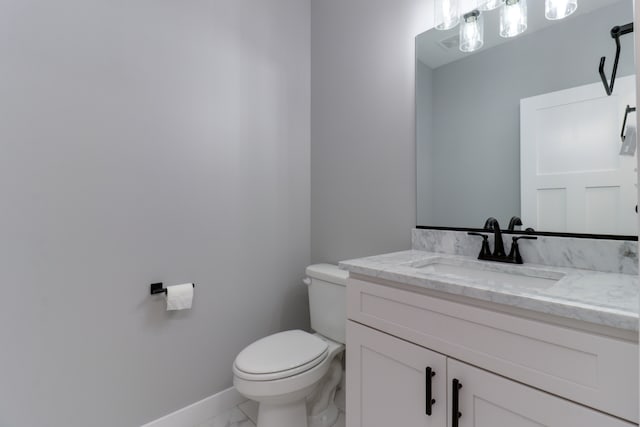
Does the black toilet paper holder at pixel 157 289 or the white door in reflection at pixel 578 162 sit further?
the black toilet paper holder at pixel 157 289

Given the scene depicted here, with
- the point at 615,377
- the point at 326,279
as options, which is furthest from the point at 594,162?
Answer: the point at 326,279

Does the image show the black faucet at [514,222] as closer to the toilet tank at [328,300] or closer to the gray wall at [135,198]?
the toilet tank at [328,300]

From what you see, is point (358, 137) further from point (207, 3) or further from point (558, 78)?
point (207, 3)

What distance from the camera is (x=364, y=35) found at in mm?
1665

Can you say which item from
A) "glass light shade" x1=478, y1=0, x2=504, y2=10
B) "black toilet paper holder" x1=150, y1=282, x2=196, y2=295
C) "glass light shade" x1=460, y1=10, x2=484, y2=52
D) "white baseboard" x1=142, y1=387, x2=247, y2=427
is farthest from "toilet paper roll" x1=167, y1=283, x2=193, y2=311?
"glass light shade" x1=478, y1=0, x2=504, y2=10

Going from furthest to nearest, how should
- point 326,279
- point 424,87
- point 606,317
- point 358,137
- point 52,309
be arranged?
point 358,137, point 326,279, point 424,87, point 52,309, point 606,317

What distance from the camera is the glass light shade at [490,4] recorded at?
3.91 ft

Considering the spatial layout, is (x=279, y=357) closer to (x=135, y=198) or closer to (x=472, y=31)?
(x=135, y=198)

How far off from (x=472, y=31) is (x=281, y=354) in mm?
1634

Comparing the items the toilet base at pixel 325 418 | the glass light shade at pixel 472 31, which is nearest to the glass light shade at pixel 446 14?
the glass light shade at pixel 472 31

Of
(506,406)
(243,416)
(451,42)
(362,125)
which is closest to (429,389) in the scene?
(506,406)

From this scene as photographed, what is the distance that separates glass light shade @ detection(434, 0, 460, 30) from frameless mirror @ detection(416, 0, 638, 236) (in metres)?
0.05

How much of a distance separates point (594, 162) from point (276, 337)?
4.84 ft

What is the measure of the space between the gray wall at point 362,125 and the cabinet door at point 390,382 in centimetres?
64
